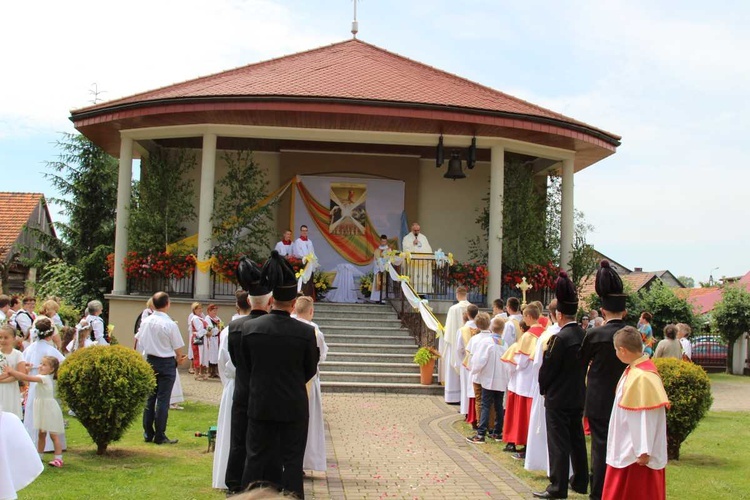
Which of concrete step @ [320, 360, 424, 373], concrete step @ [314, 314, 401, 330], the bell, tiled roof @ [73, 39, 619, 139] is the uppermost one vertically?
tiled roof @ [73, 39, 619, 139]

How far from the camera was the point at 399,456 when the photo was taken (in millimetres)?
9469

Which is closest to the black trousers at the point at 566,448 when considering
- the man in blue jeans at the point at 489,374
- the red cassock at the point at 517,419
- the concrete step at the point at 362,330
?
the red cassock at the point at 517,419

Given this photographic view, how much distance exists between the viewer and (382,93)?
1878cm

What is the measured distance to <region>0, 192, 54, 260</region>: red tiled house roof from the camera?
121 feet

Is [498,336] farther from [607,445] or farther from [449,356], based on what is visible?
[607,445]

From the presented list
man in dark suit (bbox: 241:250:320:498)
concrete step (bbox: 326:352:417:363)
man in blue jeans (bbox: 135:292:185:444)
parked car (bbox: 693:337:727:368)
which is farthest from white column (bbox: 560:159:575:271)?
man in dark suit (bbox: 241:250:320:498)

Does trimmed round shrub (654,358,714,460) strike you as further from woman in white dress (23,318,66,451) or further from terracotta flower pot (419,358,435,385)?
woman in white dress (23,318,66,451)

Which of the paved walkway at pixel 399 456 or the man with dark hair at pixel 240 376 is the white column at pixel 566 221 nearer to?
the paved walkway at pixel 399 456

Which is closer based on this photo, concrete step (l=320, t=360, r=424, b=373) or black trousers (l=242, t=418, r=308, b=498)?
black trousers (l=242, t=418, r=308, b=498)

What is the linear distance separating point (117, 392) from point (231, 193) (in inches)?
466

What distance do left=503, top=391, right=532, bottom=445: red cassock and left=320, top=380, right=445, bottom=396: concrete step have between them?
5241 millimetres

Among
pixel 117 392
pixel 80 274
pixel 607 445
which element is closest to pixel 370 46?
pixel 80 274

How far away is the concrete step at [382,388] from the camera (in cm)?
1496

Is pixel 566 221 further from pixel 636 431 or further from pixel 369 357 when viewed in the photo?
pixel 636 431
